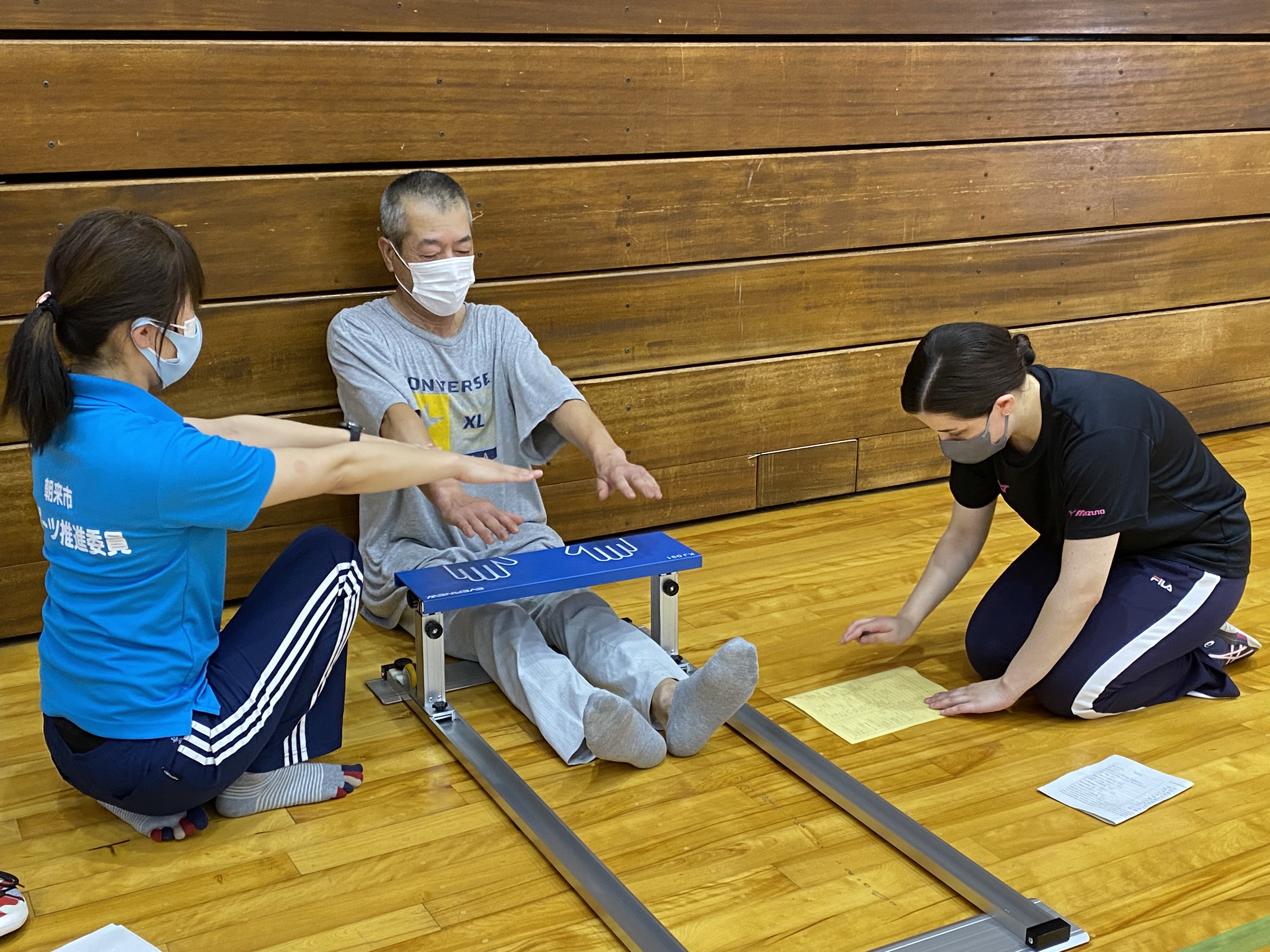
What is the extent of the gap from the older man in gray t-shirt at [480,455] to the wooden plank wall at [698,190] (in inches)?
10.2

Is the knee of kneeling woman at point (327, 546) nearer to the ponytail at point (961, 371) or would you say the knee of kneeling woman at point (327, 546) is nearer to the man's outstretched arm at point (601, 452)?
the man's outstretched arm at point (601, 452)

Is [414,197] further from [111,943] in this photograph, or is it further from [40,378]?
[111,943]

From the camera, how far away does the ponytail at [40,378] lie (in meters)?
1.76

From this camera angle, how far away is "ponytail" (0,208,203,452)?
177 cm

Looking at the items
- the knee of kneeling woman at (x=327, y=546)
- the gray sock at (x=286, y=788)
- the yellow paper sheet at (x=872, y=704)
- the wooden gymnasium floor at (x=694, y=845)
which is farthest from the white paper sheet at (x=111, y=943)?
the yellow paper sheet at (x=872, y=704)

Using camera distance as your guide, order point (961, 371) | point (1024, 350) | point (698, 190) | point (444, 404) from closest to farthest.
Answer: point (961, 371) < point (1024, 350) < point (444, 404) < point (698, 190)

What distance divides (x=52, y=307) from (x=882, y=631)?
5.35 feet

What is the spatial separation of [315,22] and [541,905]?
1.99 m

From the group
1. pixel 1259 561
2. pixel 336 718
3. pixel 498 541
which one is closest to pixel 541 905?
pixel 336 718

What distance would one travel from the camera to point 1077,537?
222 centimetres

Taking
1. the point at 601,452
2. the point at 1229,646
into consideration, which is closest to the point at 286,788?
the point at 601,452

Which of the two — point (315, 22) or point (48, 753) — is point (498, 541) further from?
point (315, 22)

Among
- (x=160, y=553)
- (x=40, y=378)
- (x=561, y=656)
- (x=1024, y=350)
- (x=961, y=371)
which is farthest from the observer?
(x=561, y=656)

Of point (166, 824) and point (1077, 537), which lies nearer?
point (166, 824)
